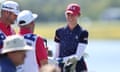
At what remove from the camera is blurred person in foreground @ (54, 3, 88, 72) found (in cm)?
1168

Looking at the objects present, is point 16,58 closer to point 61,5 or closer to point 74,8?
point 74,8

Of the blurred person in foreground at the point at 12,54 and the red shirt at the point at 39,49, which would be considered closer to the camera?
the blurred person in foreground at the point at 12,54

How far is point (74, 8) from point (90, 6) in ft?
220

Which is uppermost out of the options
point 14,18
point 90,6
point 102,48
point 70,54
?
point 14,18

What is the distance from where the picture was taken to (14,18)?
10.4 metres

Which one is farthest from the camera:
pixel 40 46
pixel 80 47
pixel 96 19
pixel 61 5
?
pixel 61 5

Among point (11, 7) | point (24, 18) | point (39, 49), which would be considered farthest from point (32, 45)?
point (11, 7)

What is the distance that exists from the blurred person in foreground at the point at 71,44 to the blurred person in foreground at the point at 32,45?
5.02ft

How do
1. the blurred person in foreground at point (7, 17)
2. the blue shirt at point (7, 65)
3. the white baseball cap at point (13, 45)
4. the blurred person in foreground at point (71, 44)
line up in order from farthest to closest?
Result: the blurred person in foreground at point (71, 44) < the blurred person in foreground at point (7, 17) < the white baseball cap at point (13, 45) < the blue shirt at point (7, 65)

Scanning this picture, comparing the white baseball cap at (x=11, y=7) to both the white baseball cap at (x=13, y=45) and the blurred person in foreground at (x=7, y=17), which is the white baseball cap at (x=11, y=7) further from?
the white baseball cap at (x=13, y=45)

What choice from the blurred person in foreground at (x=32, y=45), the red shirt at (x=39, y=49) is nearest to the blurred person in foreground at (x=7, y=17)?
the blurred person in foreground at (x=32, y=45)

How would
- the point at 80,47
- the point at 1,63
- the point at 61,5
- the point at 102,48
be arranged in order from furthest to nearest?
the point at 61,5 → the point at 102,48 → the point at 80,47 → the point at 1,63

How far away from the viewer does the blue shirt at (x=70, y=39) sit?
1170 cm

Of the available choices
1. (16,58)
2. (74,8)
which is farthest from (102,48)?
(16,58)
